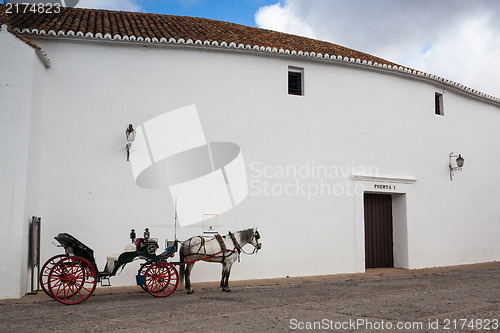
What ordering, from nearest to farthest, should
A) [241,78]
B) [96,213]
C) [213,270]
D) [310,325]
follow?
[310,325], [96,213], [213,270], [241,78]

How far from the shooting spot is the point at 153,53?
11.2m

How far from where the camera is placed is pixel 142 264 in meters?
8.93

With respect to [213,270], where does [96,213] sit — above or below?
above

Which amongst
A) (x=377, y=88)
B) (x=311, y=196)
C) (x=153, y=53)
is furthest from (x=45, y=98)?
(x=377, y=88)

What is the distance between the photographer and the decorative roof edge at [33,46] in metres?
9.24

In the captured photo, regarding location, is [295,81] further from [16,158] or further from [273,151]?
[16,158]

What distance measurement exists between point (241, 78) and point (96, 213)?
4717 mm

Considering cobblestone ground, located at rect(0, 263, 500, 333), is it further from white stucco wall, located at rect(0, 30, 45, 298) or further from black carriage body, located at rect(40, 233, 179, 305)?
white stucco wall, located at rect(0, 30, 45, 298)

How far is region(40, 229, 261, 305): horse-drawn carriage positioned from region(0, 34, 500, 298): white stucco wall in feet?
4.93

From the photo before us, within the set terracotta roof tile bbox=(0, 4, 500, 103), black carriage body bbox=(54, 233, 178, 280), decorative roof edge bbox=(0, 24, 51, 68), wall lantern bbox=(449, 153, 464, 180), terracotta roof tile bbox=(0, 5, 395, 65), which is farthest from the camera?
wall lantern bbox=(449, 153, 464, 180)

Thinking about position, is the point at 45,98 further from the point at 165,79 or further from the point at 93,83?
the point at 165,79

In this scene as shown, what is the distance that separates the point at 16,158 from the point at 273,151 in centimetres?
579

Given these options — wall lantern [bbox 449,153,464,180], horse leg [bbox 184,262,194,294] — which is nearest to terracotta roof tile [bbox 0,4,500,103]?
wall lantern [bbox 449,153,464,180]

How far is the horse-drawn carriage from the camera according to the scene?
8.05 m
